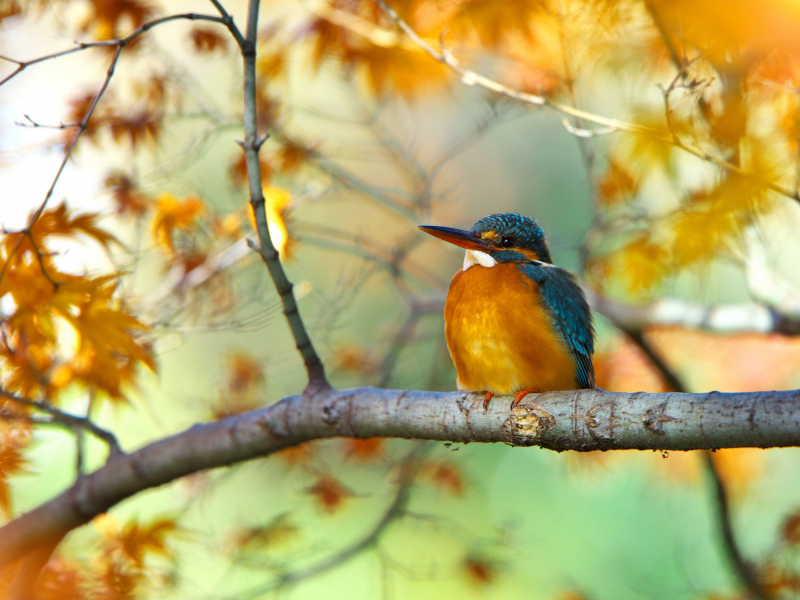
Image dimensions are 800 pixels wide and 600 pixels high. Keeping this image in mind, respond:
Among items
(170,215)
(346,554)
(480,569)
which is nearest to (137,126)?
(170,215)

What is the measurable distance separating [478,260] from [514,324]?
44 cm

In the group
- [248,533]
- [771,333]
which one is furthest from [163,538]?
[771,333]

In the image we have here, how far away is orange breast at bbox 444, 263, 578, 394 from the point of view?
2.25 m

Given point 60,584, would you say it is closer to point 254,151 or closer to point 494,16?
point 254,151

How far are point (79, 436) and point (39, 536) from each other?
47cm

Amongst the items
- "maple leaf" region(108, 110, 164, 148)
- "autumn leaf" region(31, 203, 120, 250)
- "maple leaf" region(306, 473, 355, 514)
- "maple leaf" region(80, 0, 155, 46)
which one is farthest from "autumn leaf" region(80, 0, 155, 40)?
"maple leaf" region(306, 473, 355, 514)

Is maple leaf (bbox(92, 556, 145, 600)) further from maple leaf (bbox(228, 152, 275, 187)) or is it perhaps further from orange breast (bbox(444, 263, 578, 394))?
maple leaf (bbox(228, 152, 275, 187))

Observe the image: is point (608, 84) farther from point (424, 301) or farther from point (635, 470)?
point (635, 470)

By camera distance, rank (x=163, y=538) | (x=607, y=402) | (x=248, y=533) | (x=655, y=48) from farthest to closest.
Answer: (x=248, y=533)
(x=655, y=48)
(x=163, y=538)
(x=607, y=402)

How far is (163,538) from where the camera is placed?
2.72m

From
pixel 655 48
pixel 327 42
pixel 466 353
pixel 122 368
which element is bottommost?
pixel 466 353

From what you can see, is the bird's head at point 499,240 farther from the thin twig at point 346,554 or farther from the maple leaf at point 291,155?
the thin twig at point 346,554

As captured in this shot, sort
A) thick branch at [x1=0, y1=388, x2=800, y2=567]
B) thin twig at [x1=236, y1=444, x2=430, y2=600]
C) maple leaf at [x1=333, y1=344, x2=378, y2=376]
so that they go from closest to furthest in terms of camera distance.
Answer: thick branch at [x1=0, y1=388, x2=800, y2=567] < thin twig at [x1=236, y1=444, x2=430, y2=600] < maple leaf at [x1=333, y1=344, x2=378, y2=376]

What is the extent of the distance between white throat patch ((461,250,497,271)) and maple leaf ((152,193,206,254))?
144 centimetres
